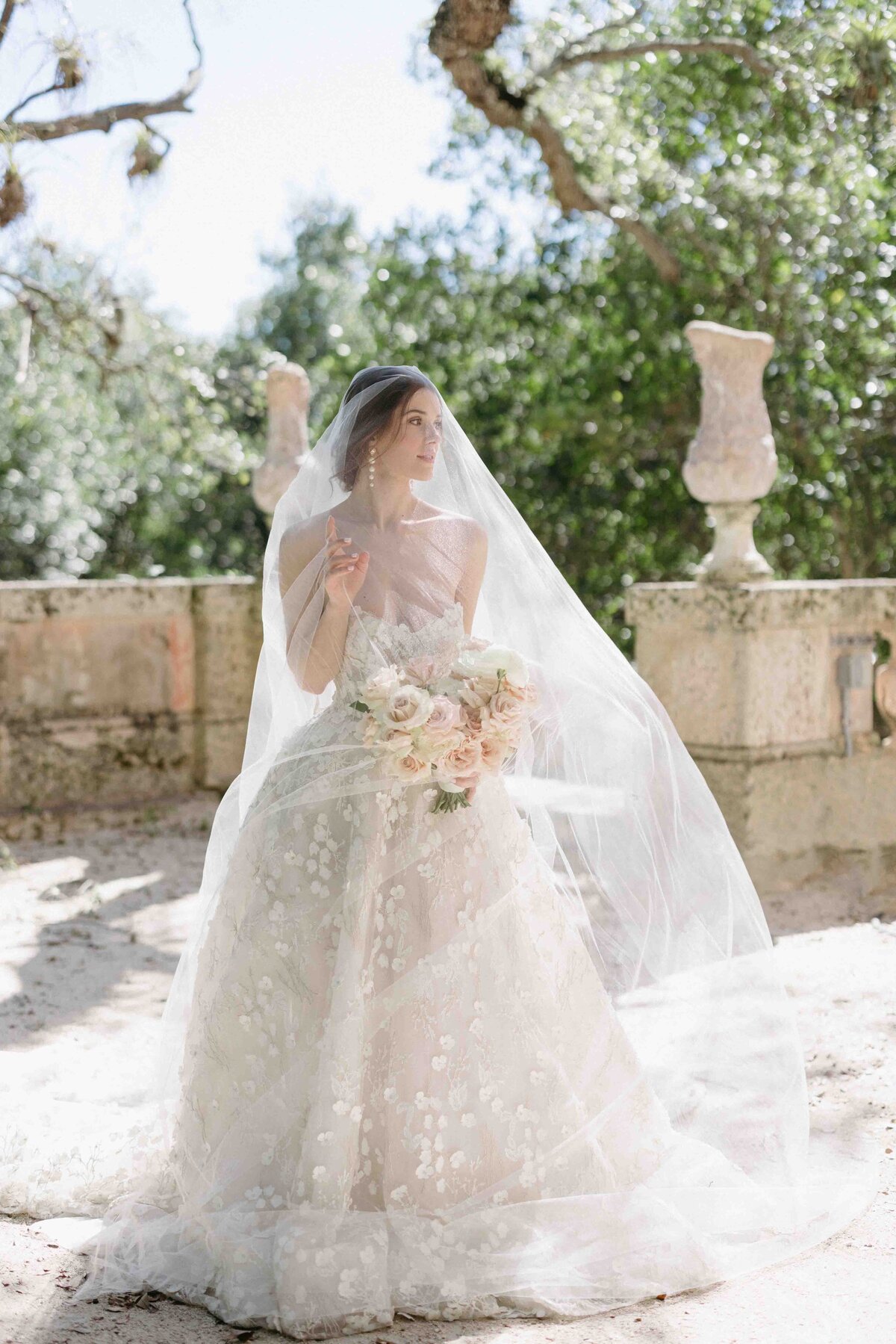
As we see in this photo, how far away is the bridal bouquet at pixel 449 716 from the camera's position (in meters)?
2.78

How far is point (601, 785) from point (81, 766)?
509cm

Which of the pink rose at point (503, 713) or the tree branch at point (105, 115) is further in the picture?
the tree branch at point (105, 115)

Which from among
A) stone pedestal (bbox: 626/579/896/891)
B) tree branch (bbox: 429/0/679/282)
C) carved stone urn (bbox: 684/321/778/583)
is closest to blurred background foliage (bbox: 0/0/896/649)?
tree branch (bbox: 429/0/679/282)

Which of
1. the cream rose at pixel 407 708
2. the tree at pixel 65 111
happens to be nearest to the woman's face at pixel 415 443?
the cream rose at pixel 407 708

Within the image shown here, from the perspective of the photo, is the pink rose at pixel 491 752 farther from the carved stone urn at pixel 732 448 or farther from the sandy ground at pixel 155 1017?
the carved stone urn at pixel 732 448

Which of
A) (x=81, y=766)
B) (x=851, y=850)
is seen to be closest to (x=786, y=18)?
(x=851, y=850)

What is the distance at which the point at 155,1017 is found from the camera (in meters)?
4.64

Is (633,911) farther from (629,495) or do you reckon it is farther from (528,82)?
(629,495)

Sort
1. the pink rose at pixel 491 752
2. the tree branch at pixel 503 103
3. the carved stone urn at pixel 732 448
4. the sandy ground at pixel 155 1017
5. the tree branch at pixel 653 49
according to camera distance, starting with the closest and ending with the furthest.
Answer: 1. the sandy ground at pixel 155 1017
2. the pink rose at pixel 491 752
3. the carved stone urn at pixel 732 448
4. the tree branch at pixel 503 103
5. the tree branch at pixel 653 49

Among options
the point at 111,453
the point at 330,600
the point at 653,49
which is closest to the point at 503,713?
the point at 330,600

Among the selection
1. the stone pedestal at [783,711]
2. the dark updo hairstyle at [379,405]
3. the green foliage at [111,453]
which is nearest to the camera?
the dark updo hairstyle at [379,405]

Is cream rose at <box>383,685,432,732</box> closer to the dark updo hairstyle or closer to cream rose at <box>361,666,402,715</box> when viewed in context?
cream rose at <box>361,666,402,715</box>

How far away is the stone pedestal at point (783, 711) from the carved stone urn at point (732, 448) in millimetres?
197

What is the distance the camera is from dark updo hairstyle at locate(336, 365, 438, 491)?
3059mm
